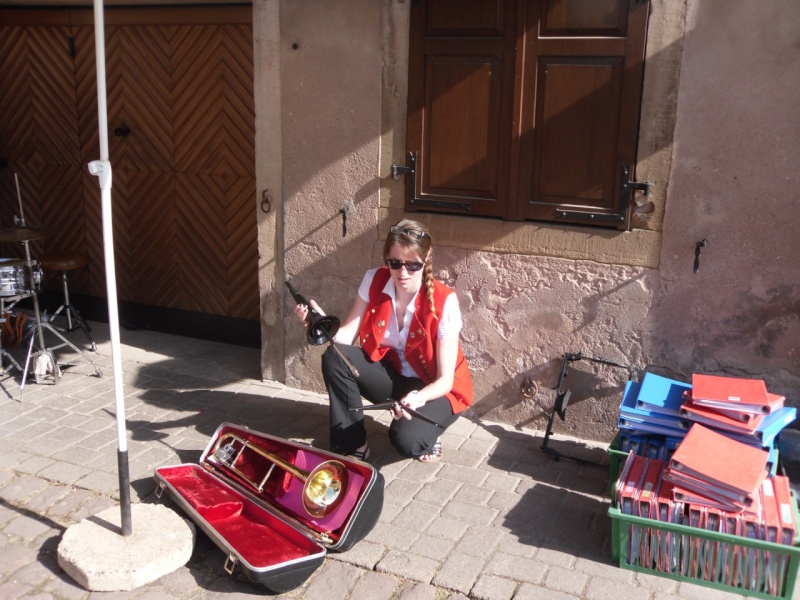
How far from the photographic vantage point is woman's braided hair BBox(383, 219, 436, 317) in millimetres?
4488

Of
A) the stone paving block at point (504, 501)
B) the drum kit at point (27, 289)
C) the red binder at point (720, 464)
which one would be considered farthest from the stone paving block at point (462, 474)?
the drum kit at point (27, 289)

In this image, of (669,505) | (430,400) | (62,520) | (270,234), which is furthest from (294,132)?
(669,505)

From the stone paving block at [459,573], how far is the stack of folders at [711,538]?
2.28 ft

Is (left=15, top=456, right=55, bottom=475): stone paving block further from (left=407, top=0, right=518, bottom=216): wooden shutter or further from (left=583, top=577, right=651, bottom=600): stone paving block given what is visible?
(left=583, top=577, right=651, bottom=600): stone paving block

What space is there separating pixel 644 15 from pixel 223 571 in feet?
11.8

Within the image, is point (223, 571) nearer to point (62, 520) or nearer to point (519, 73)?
point (62, 520)

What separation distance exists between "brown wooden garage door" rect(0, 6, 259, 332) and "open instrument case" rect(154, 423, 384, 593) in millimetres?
2703

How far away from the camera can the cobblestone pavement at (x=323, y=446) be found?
378cm

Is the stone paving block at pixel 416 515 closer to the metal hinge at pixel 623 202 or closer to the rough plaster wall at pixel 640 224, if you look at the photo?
the rough plaster wall at pixel 640 224

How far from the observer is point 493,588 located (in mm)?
3758

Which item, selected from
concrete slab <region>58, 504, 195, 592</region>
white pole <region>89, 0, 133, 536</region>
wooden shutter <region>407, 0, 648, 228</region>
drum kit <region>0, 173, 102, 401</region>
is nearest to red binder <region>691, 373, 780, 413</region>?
wooden shutter <region>407, 0, 648, 228</region>

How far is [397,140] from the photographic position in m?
5.35

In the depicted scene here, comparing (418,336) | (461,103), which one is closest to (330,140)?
(461,103)

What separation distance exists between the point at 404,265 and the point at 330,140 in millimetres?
1486
